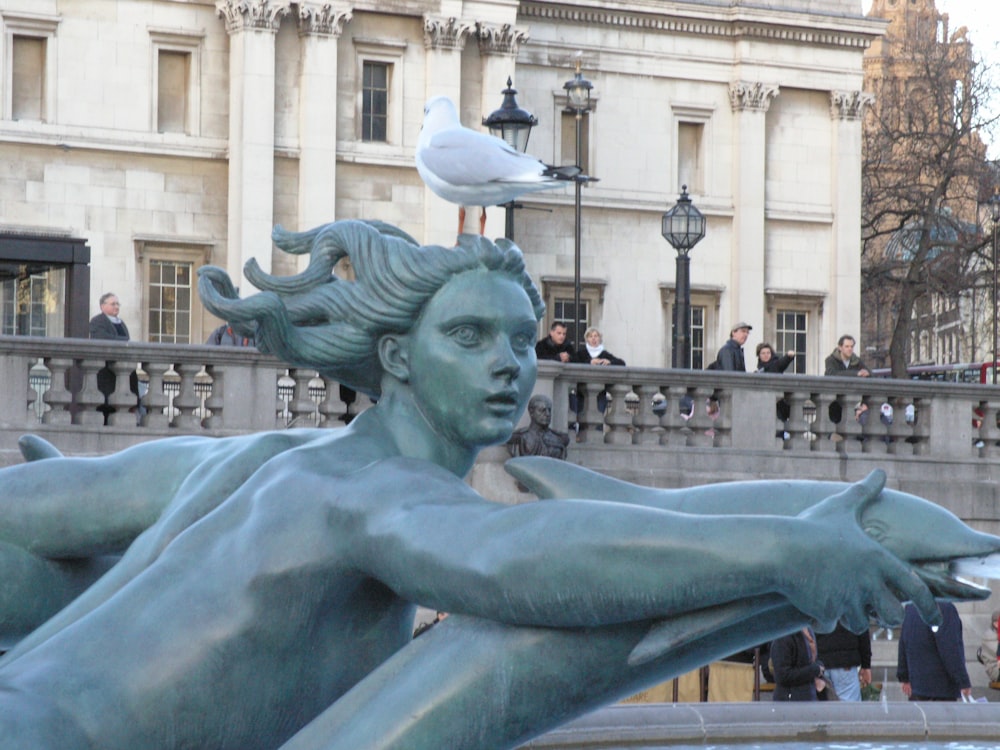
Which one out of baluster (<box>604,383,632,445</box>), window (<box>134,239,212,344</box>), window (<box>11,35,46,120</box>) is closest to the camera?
baluster (<box>604,383,632,445</box>)

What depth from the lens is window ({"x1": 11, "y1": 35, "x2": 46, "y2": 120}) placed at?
123 ft

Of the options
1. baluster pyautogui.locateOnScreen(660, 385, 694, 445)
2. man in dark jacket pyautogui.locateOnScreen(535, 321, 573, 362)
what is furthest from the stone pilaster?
baluster pyautogui.locateOnScreen(660, 385, 694, 445)

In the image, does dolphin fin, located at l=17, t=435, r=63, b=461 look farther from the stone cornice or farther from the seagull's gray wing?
the stone cornice

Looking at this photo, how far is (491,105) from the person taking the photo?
40.4 metres

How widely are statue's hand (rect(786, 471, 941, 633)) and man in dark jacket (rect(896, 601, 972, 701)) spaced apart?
8003 millimetres

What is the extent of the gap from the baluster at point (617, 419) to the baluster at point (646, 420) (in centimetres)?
9

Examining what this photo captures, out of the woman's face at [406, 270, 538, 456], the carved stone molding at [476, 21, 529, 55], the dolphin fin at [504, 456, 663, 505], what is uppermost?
the carved stone molding at [476, 21, 529, 55]

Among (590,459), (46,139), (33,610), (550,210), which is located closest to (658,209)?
(550,210)

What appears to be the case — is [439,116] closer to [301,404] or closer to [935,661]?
[301,404]

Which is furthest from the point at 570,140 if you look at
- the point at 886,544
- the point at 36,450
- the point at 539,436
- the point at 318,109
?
the point at 886,544

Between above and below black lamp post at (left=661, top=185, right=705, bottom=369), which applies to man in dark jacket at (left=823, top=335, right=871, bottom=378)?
below

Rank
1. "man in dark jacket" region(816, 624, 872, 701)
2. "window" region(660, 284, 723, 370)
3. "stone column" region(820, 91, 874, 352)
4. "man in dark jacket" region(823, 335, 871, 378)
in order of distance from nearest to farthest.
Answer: "man in dark jacket" region(816, 624, 872, 701), "man in dark jacket" region(823, 335, 871, 378), "window" region(660, 284, 723, 370), "stone column" region(820, 91, 874, 352)

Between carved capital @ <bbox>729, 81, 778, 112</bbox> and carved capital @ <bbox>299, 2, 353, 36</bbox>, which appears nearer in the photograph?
carved capital @ <bbox>299, 2, 353, 36</bbox>

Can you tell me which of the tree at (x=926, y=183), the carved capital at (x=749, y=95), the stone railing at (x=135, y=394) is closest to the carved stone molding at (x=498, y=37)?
the carved capital at (x=749, y=95)
